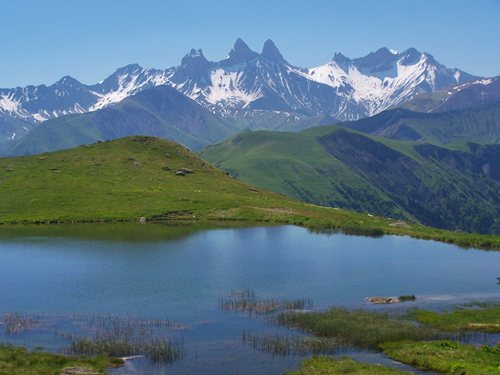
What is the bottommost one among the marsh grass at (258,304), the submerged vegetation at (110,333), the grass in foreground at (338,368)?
the grass in foreground at (338,368)

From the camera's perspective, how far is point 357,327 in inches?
2820

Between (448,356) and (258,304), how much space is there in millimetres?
29060

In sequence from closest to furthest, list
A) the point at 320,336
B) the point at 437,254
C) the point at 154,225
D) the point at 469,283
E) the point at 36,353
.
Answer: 1. the point at 36,353
2. the point at 320,336
3. the point at 469,283
4. the point at 437,254
5. the point at 154,225

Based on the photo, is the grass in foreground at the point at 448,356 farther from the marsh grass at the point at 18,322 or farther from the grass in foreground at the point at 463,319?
the marsh grass at the point at 18,322

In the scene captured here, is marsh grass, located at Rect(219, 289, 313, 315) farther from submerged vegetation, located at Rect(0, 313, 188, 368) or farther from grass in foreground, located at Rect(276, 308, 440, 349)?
submerged vegetation, located at Rect(0, 313, 188, 368)

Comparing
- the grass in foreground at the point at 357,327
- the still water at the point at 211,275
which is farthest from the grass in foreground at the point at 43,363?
the grass in foreground at the point at 357,327

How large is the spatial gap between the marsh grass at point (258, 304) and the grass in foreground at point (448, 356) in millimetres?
18566

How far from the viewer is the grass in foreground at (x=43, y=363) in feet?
184

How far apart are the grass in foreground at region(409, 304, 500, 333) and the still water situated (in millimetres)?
5358

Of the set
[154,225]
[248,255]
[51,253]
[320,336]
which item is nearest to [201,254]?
[248,255]

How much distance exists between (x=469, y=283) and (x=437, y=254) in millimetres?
29505

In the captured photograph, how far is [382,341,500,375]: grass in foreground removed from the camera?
58069 mm

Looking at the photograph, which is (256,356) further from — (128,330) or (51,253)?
(51,253)

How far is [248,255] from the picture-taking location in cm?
12344
